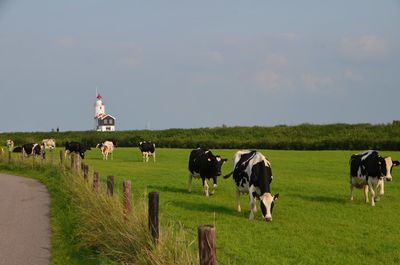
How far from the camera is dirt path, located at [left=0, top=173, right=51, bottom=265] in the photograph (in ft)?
36.4

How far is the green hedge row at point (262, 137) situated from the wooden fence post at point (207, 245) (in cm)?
5463

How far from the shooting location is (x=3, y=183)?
2809 centimetres

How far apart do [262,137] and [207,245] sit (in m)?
68.2

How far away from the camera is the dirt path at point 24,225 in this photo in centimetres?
1111

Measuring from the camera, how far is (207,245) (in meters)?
6.03

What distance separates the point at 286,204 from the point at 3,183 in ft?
52.9

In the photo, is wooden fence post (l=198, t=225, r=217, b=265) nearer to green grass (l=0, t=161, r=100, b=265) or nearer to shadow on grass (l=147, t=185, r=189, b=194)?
green grass (l=0, t=161, r=100, b=265)

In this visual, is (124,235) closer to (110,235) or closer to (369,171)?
(110,235)

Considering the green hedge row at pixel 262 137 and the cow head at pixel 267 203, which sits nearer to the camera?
the cow head at pixel 267 203

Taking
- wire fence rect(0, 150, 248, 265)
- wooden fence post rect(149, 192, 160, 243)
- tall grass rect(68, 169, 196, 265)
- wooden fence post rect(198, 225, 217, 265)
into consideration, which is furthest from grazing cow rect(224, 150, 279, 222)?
wooden fence post rect(198, 225, 217, 265)

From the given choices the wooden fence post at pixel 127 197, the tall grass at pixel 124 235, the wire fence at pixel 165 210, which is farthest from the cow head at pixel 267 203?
the wooden fence post at pixel 127 197

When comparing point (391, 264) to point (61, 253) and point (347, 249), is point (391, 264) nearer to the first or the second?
point (347, 249)

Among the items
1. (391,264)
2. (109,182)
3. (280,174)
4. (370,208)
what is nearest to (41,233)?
(109,182)

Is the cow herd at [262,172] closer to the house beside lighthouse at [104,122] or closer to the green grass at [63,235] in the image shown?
the green grass at [63,235]
